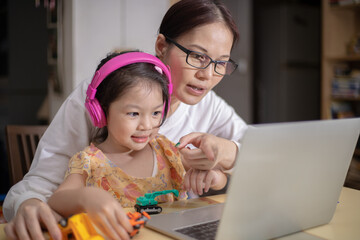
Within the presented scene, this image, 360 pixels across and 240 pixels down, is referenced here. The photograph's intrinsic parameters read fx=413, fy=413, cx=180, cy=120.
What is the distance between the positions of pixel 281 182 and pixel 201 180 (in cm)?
38

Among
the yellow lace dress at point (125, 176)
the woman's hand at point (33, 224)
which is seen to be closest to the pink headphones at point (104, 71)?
the yellow lace dress at point (125, 176)

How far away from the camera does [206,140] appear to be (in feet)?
3.18

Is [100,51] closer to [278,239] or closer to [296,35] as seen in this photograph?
[296,35]

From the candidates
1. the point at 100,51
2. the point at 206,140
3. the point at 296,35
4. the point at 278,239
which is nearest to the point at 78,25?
the point at 100,51

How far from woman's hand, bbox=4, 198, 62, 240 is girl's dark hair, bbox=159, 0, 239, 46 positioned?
752mm

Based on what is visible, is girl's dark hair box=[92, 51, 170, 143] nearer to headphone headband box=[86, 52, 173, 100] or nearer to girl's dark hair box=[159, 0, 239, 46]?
headphone headband box=[86, 52, 173, 100]

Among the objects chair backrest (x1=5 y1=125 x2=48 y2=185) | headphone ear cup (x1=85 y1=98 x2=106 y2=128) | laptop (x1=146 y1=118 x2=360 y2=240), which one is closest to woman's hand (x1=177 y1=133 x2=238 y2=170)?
laptop (x1=146 y1=118 x2=360 y2=240)

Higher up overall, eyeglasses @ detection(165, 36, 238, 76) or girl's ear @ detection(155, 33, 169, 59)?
girl's ear @ detection(155, 33, 169, 59)

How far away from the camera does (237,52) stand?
15.5 ft

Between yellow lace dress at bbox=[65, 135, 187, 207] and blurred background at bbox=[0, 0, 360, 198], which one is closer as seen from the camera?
yellow lace dress at bbox=[65, 135, 187, 207]

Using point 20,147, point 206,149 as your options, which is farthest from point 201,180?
point 20,147

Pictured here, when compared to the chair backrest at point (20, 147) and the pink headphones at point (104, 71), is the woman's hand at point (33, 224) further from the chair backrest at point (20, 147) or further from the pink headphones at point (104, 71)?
the chair backrest at point (20, 147)

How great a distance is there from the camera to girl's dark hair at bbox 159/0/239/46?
1.31 metres

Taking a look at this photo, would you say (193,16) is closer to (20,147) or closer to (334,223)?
(334,223)
